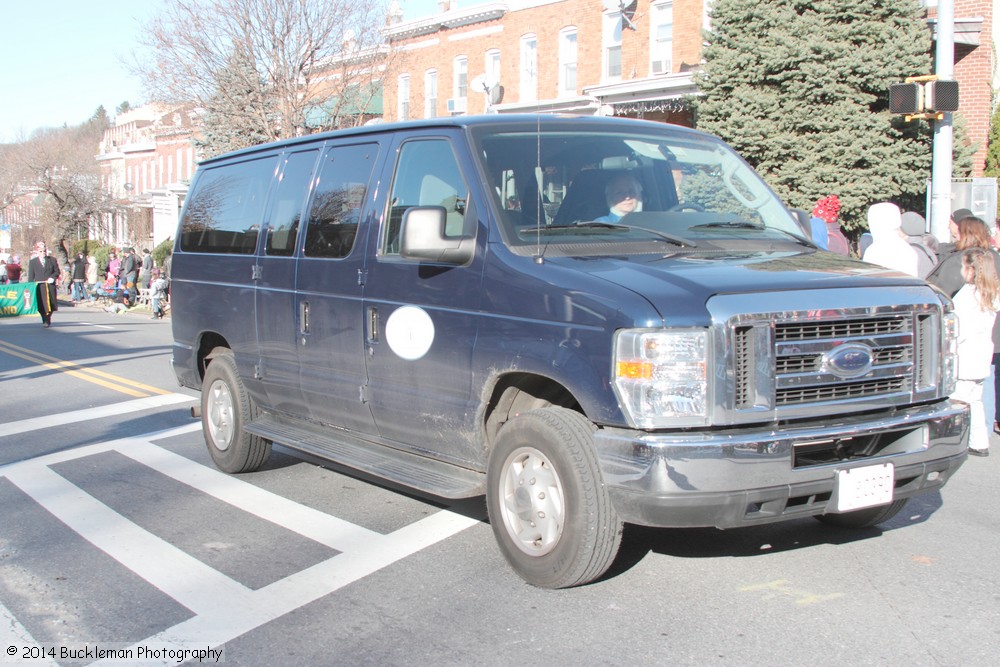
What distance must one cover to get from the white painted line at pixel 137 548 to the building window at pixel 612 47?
26279 mm

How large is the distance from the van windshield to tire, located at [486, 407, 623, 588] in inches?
36.7

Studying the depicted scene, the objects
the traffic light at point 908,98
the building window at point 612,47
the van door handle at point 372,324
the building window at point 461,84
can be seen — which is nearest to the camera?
the van door handle at point 372,324

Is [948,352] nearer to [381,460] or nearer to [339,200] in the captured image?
[381,460]

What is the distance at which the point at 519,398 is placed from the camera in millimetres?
5020

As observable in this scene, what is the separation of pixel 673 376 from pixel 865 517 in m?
2.05

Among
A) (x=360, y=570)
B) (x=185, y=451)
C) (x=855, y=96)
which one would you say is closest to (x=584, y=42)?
(x=855, y=96)

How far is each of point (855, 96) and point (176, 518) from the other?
18546 millimetres

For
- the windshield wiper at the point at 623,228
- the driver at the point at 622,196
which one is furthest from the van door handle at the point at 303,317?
the driver at the point at 622,196

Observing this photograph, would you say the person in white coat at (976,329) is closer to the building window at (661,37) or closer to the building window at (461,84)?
the building window at (661,37)

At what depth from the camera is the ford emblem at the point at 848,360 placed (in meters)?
4.30

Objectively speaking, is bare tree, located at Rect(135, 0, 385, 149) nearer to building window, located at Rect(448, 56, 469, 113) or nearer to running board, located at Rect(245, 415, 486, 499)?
building window, located at Rect(448, 56, 469, 113)

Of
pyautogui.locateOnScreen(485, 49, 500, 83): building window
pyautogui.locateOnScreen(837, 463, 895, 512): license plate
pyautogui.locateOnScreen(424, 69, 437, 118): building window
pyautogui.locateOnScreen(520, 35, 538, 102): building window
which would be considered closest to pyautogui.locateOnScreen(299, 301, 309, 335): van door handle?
pyautogui.locateOnScreen(837, 463, 895, 512): license plate

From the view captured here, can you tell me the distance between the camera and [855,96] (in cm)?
2103

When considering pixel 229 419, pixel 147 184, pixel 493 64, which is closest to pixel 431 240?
pixel 229 419
